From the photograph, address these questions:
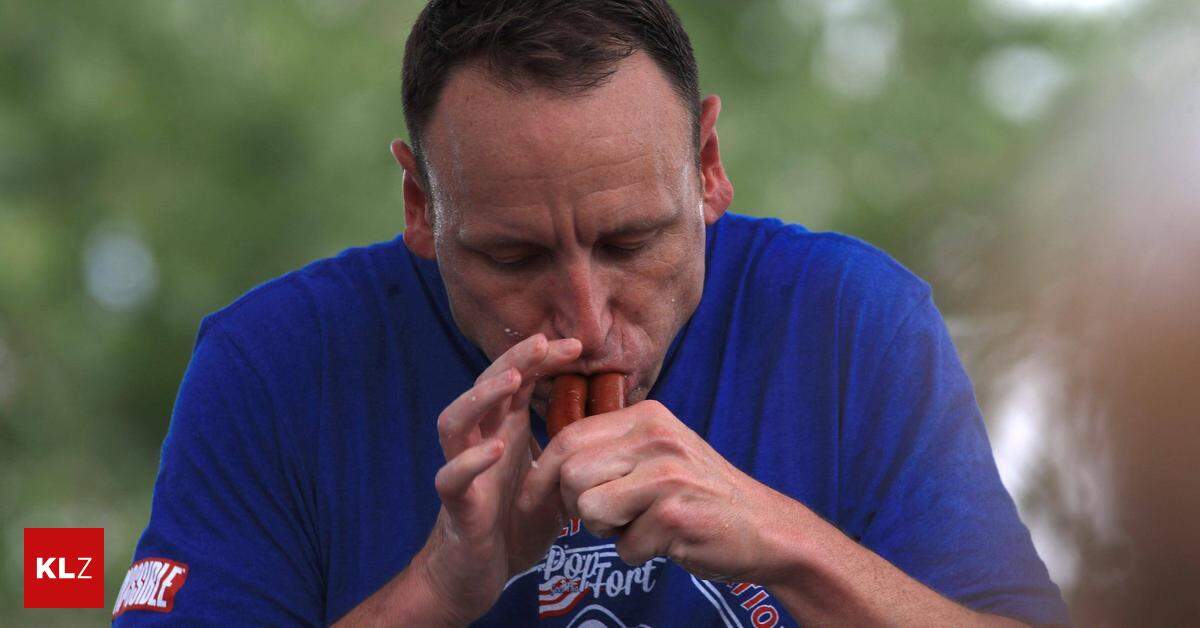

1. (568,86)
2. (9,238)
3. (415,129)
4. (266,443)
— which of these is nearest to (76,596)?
(266,443)

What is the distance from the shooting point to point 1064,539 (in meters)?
0.95

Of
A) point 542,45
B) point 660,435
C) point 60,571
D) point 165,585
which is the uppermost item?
point 542,45

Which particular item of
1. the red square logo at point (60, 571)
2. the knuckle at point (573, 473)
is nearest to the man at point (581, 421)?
the knuckle at point (573, 473)

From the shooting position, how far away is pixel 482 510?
226 cm

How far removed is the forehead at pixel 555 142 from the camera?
244cm

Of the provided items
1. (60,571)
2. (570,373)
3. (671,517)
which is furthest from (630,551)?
(60,571)

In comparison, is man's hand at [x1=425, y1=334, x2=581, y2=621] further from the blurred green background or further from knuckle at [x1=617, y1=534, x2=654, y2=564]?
the blurred green background

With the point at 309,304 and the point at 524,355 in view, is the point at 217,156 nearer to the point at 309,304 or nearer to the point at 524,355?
the point at 309,304

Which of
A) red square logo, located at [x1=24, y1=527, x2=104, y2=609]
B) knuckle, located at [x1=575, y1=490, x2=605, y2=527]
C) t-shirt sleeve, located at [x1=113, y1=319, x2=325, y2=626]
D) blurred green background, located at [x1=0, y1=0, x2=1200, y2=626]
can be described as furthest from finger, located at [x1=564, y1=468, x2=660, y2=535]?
blurred green background, located at [x1=0, y1=0, x2=1200, y2=626]

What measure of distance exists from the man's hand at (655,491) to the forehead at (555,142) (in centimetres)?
46

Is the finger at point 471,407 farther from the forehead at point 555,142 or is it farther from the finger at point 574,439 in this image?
the forehead at point 555,142

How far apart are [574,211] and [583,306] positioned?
170 mm

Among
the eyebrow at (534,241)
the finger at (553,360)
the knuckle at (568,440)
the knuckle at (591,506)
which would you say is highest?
the eyebrow at (534,241)

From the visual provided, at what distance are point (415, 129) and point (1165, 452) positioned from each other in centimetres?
203
